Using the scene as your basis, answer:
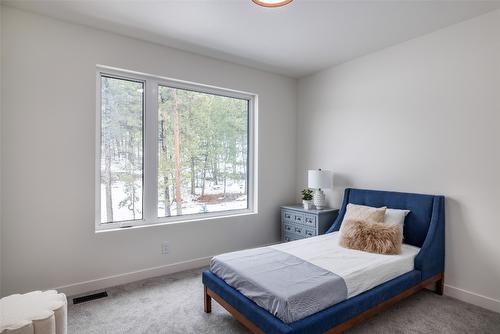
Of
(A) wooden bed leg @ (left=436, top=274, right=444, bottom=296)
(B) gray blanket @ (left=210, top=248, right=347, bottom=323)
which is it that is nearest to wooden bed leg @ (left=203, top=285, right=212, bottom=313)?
(B) gray blanket @ (left=210, top=248, right=347, bottom=323)

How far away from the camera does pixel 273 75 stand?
4297 mm

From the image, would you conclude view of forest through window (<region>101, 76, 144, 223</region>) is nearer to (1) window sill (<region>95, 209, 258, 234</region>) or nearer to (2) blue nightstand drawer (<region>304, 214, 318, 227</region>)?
(1) window sill (<region>95, 209, 258, 234</region>)

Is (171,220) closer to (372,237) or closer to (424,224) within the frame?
(372,237)

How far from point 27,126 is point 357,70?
3726 millimetres

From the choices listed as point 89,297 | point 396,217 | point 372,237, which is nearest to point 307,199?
point 396,217

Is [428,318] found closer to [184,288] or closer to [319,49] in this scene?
[184,288]

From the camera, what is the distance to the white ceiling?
246 cm

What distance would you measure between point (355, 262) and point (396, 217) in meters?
0.92

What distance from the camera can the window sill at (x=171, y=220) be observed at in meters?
3.04

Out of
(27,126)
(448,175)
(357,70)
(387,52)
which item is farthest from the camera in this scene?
(357,70)

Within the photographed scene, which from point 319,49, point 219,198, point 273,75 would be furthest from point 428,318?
point 273,75

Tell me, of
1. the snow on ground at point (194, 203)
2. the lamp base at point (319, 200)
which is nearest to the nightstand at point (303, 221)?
the lamp base at point (319, 200)

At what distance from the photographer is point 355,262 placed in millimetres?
2318

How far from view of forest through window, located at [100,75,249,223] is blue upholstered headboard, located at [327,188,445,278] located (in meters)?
2.01
